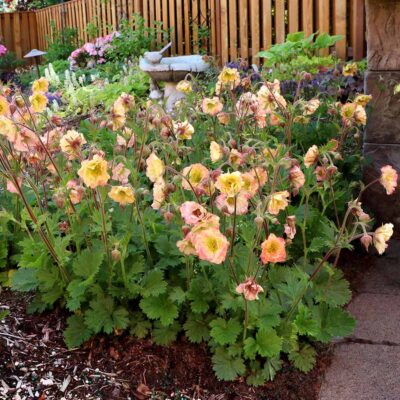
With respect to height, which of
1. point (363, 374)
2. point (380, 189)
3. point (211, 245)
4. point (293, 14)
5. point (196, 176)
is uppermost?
point (293, 14)

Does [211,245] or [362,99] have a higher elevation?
[362,99]

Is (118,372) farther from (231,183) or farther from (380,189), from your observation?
(380,189)

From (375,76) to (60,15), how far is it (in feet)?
44.0

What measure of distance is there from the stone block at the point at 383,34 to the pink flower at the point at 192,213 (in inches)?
64.0

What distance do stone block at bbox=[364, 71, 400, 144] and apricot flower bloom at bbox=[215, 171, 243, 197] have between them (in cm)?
153

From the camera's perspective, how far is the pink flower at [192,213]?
1.67 m

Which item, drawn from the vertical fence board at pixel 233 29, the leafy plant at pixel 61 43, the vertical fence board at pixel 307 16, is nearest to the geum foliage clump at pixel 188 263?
the vertical fence board at pixel 307 16

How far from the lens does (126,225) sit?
7.32ft

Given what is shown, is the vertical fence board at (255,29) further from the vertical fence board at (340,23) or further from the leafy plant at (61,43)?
the leafy plant at (61,43)

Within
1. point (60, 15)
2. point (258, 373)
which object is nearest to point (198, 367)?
point (258, 373)

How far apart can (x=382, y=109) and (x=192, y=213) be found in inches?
65.9

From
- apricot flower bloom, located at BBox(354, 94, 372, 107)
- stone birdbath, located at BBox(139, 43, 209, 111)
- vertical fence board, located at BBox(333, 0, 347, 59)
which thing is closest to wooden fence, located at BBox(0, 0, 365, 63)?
vertical fence board, located at BBox(333, 0, 347, 59)

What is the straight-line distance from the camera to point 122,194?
6.41 ft

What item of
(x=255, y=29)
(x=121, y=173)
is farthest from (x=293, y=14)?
(x=121, y=173)
